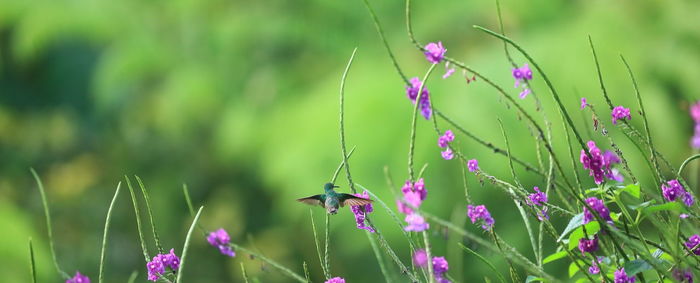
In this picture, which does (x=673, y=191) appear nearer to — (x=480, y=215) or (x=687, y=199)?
(x=687, y=199)

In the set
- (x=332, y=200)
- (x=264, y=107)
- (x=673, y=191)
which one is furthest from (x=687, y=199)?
(x=264, y=107)

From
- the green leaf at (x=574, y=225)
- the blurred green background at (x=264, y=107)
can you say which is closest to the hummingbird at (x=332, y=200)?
the green leaf at (x=574, y=225)

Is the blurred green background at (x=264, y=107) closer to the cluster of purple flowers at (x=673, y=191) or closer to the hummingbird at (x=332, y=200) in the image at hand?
the hummingbird at (x=332, y=200)

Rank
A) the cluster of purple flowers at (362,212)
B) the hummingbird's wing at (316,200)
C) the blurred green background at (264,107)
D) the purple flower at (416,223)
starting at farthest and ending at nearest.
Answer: the blurred green background at (264,107)
the hummingbird's wing at (316,200)
the cluster of purple flowers at (362,212)
the purple flower at (416,223)

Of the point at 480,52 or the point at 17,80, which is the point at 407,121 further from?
the point at 17,80

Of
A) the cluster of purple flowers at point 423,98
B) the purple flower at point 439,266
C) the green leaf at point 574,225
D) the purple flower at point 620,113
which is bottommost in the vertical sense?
the purple flower at point 439,266

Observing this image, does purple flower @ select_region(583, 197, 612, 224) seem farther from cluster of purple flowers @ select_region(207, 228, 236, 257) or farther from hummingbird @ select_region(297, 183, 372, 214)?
cluster of purple flowers @ select_region(207, 228, 236, 257)

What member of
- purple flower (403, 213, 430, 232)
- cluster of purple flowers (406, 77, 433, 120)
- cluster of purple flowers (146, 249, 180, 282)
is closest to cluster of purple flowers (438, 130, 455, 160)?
cluster of purple flowers (406, 77, 433, 120)
